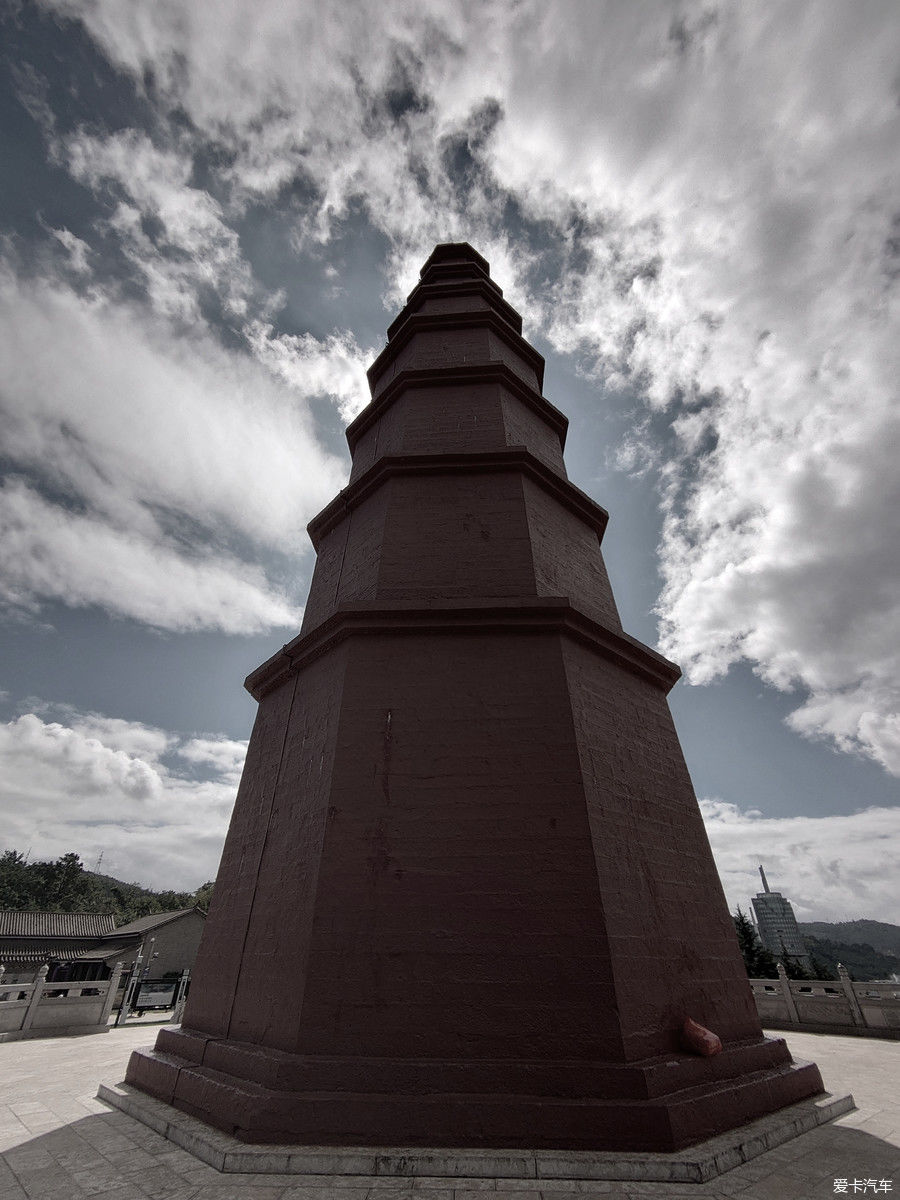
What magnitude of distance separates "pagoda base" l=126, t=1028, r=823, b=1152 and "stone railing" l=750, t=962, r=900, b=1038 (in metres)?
8.17

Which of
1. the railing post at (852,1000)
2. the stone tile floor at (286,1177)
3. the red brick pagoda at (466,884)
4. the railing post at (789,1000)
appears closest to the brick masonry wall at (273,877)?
the red brick pagoda at (466,884)

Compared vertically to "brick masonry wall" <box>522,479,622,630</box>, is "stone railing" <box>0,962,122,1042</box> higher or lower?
lower

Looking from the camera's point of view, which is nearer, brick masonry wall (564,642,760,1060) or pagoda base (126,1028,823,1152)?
pagoda base (126,1028,823,1152)

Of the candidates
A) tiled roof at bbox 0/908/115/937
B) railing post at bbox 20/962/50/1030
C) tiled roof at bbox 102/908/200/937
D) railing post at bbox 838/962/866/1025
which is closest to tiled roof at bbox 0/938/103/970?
tiled roof at bbox 0/908/115/937

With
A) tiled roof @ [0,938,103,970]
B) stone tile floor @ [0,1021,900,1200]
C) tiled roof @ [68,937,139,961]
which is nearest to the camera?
stone tile floor @ [0,1021,900,1200]

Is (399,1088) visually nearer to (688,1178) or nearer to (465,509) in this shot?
(688,1178)

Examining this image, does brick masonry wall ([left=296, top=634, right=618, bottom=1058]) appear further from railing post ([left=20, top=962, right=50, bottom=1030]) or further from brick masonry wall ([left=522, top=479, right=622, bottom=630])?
railing post ([left=20, top=962, right=50, bottom=1030])

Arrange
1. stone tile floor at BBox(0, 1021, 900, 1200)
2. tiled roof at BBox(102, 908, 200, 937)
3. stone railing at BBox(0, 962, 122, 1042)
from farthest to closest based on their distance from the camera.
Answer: tiled roof at BBox(102, 908, 200, 937), stone railing at BBox(0, 962, 122, 1042), stone tile floor at BBox(0, 1021, 900, 1200)

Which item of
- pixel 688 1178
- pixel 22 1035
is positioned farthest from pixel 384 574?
pixel 22 1035

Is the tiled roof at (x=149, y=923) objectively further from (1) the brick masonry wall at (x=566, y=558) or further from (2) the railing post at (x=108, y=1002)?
(1) the brick masonry wall at (x=566, y=558)

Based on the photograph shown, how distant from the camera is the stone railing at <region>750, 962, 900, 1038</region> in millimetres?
11062

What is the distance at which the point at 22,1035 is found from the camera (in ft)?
38.3

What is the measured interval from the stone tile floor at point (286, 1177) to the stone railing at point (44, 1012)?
786 centimetres

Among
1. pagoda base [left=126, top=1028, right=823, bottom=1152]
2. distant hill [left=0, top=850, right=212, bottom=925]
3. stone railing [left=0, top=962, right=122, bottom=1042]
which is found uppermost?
distant hill [left=0, top=850, right=212, bottom=925]
